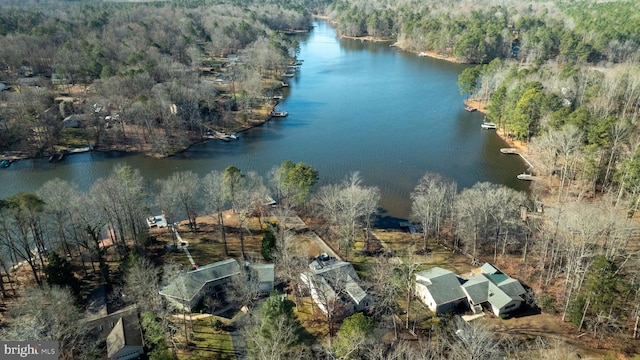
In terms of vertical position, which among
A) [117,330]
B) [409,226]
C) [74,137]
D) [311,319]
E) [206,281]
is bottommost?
[311,319]

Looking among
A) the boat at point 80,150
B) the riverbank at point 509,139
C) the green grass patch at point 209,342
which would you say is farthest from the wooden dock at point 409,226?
the boat at point 80,150

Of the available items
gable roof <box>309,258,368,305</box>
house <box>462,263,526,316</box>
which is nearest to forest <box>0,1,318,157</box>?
gable roof <box>309,258,368,305</box>

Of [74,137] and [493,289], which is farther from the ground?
[74,137]

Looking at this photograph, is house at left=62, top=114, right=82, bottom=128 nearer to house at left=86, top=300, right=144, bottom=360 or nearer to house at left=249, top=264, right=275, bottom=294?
house at left=86, top=300, right=144, bottom=360

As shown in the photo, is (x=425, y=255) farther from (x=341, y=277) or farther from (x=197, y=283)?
(x=197, y=283)

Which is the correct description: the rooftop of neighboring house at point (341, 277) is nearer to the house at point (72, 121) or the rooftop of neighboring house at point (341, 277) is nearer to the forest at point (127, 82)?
the forest at point (127, 82)

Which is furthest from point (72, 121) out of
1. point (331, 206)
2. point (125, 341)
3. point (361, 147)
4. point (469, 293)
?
point (469, 293)

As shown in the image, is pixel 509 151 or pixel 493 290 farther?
pixel 509 151

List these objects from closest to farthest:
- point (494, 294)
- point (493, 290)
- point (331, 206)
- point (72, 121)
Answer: point (494, 294), point (493, 290), point (331, 206), point (72, 121)
